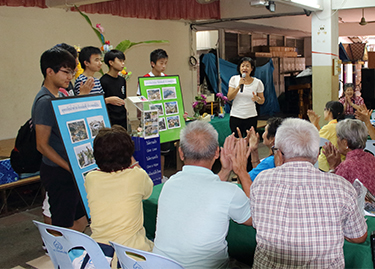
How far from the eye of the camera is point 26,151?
267 cm

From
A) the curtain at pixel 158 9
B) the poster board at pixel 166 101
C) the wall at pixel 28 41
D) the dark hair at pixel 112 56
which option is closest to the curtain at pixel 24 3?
the wall at pixel 28 41

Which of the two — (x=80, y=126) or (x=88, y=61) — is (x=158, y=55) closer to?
(x=88, y=61)

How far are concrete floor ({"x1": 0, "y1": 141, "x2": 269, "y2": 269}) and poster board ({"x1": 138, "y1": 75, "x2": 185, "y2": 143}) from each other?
1707 mm

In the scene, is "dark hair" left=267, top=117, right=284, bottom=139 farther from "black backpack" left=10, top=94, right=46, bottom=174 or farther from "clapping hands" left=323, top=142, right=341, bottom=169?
"black backpack" left=10, top=94, right=46, bottom=174

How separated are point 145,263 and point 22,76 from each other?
5.17m

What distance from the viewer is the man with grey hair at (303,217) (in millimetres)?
1511

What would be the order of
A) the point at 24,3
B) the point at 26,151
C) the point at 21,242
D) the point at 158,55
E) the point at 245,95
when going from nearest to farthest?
the point at 26,151 → the point at 21,242 → the point at 158,55 → the point at 245,95 → the point at 24,3

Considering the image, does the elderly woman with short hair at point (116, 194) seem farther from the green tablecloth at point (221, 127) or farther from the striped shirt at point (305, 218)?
the green tablecloth at point (221, 127)

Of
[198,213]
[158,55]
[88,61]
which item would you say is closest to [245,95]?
[158,55]

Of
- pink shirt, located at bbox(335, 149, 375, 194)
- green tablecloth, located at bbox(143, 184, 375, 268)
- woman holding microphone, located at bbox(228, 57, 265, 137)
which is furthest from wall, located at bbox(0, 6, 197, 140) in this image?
pink shirt, located at bbox(335, 149, 375, 194)

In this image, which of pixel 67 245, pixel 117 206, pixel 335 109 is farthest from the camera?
pixel 335 109

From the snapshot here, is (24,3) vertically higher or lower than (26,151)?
higher

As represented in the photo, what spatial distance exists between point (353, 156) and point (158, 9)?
6.46 meters

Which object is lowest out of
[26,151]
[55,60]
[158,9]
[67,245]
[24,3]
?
[67,245]
